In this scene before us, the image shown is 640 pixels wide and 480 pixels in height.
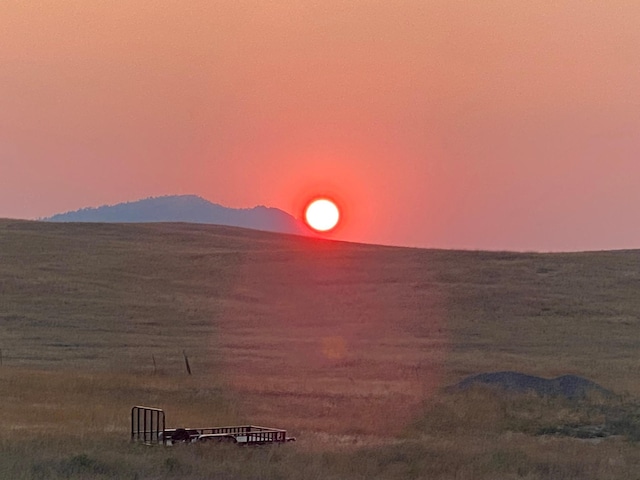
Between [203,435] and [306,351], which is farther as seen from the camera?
[306,351]

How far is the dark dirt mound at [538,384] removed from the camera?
25422 millimetres

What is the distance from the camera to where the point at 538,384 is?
2656 centimetres

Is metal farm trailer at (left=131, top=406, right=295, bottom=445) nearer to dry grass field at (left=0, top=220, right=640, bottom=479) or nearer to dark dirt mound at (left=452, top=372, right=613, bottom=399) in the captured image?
dry grass field at (left=0, top=220, right=640, bottom=479)

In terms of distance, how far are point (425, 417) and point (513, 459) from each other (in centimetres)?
607

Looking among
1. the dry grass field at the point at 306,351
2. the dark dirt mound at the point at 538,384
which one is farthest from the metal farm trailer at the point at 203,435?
the dark dirt mound at the point at 538,384

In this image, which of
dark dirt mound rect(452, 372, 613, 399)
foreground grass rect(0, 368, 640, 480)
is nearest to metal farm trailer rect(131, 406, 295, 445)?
foreground grass rect(0, 368, 640, 480)

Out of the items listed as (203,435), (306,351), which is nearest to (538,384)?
(203,435)

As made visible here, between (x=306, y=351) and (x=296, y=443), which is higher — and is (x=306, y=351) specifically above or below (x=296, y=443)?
above

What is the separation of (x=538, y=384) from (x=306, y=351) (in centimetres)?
1300

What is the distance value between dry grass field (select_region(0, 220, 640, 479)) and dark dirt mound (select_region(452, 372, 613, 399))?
2.44ft

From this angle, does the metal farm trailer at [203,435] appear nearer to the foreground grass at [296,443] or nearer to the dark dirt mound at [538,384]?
the foreground grass at [296,443]

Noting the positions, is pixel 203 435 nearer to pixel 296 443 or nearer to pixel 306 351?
pixel 296 443

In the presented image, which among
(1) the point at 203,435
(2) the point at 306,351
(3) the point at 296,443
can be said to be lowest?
(3) the point at 296,443

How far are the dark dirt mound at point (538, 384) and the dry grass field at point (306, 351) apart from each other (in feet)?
2.44
